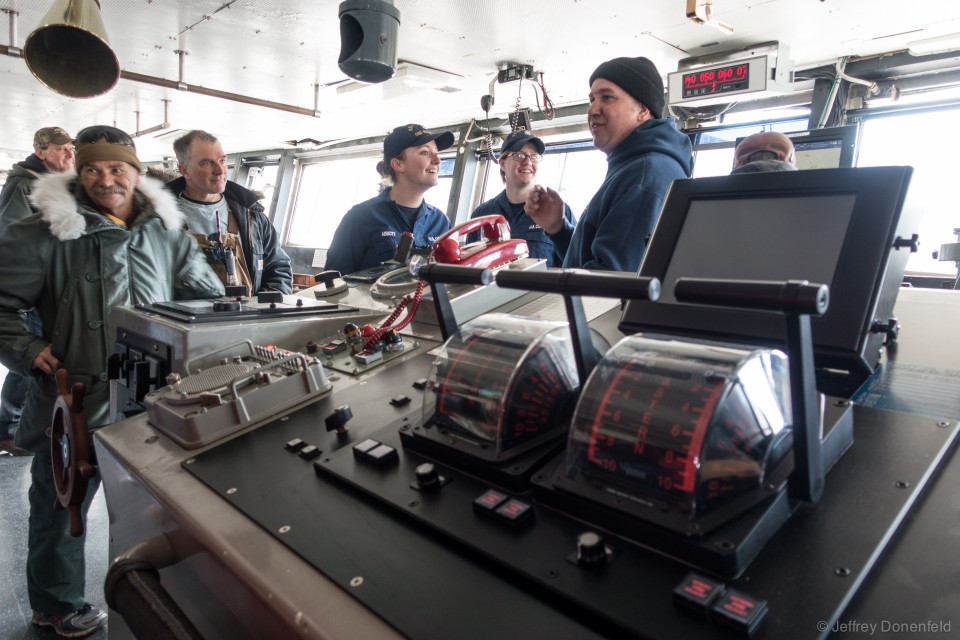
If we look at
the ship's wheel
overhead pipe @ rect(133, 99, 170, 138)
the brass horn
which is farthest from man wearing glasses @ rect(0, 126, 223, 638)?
overhead pipe @ rect(133, 99, 170, 138)

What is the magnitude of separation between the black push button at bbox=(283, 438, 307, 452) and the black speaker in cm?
192

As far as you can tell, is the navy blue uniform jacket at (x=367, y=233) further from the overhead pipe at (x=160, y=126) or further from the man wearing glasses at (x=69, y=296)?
the overhead pipe at (x=160, y=126)

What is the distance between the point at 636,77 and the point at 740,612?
1833mm

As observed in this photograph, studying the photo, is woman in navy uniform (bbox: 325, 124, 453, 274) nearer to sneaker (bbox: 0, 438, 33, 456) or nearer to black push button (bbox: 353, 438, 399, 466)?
black push button (bbox: 353, 438, 399, 466)

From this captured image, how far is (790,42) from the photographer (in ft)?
12.0

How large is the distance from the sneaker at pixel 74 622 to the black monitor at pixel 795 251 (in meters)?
2.34

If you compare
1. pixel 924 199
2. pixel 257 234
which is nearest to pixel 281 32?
pixel 257 234

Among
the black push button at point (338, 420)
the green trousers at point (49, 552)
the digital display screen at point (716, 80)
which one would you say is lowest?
the green trousers at point (49, 552)

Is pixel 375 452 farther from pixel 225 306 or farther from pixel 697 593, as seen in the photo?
pixel 225 306

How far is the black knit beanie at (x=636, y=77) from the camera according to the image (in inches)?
76.6

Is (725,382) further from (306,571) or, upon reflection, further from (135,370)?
(135,370)

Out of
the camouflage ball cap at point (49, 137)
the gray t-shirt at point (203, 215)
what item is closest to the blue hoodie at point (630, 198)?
the gray t-shirt at point (203, 215)

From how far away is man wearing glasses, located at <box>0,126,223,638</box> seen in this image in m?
1.99

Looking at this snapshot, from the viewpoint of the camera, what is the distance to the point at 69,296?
6.68 ft
